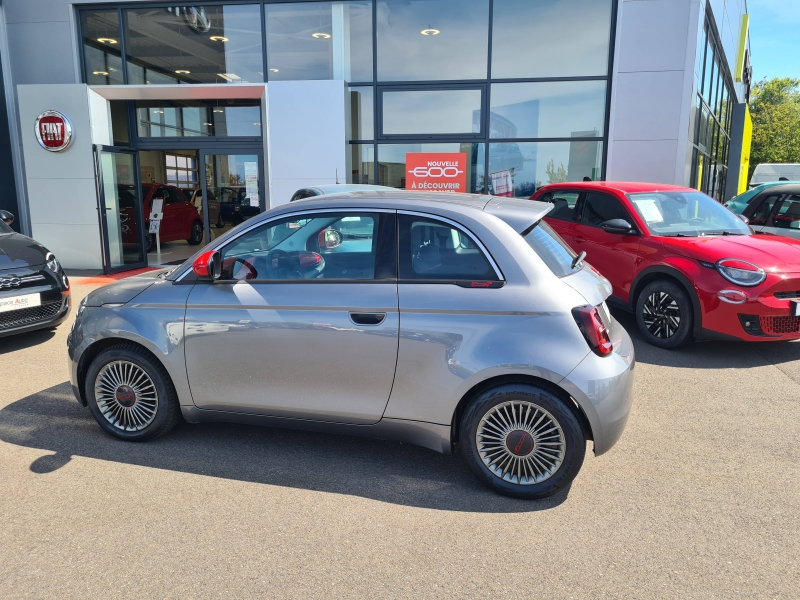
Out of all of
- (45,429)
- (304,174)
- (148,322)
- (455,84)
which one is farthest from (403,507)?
(455,84)

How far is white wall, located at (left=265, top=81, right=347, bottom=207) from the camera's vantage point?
11094 mm

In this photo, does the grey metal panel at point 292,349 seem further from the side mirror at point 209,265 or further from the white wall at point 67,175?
the white wall at point 67,175

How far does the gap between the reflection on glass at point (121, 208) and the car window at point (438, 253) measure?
9868 mm

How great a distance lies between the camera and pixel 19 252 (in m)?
6.71

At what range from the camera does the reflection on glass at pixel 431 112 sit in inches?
454

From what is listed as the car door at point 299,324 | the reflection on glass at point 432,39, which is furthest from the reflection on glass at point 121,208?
the car door at point 299,324

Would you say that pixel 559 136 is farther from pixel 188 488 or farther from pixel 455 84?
pixel 188 488

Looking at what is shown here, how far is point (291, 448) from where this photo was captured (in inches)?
160

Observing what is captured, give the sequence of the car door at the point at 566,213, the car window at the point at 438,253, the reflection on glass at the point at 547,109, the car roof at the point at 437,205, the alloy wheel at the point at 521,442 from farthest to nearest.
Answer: the reflection on glass at the point at 547,109 → the car door at the point at 566,213 → the car roof at the point at 437,205 → the car window at the point at 438,253 → the alloy wheel at the point at 521,442

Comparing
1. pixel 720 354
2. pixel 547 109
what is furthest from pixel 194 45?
pixel 720 354

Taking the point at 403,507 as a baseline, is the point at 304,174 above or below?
above

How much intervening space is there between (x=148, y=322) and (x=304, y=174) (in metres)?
7.81

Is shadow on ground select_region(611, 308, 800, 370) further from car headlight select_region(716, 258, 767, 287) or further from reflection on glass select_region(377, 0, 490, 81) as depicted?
reflection on glass select_region(377, 0, 490, 81)

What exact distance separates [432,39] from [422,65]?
500 millimetres
